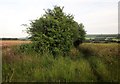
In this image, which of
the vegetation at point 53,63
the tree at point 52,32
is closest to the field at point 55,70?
the vegetation at point 53,63

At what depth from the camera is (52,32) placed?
547 inches

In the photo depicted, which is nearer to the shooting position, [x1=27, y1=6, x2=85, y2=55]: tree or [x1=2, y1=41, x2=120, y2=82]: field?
[x1=2, y1=41, x2=120, y2=82]: field

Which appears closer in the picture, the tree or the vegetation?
the vegetation

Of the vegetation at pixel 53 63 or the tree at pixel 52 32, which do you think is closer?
the vegetation at pixel 53 63

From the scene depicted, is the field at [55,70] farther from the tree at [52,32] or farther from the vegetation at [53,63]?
the tree at [52,32]

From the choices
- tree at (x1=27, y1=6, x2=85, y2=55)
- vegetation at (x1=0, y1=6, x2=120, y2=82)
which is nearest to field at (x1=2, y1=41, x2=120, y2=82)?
vegetation at (x1=0, y1=6, x2=120, y2=82)

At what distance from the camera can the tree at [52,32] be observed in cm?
1374

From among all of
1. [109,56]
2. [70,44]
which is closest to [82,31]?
[70,44]

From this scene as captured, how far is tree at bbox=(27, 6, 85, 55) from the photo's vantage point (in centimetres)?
1374

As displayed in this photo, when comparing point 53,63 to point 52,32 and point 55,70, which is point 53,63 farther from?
point 52,32

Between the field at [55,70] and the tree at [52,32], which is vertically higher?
the tree at [52,32]

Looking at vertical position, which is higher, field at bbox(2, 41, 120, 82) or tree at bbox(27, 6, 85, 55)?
tree at bbox(27, 6, 85, 55)

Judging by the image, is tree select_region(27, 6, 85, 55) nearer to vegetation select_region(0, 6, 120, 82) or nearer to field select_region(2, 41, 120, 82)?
vegetation select_region(0, 6, 120, 82)

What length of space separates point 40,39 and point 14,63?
3.58 m
